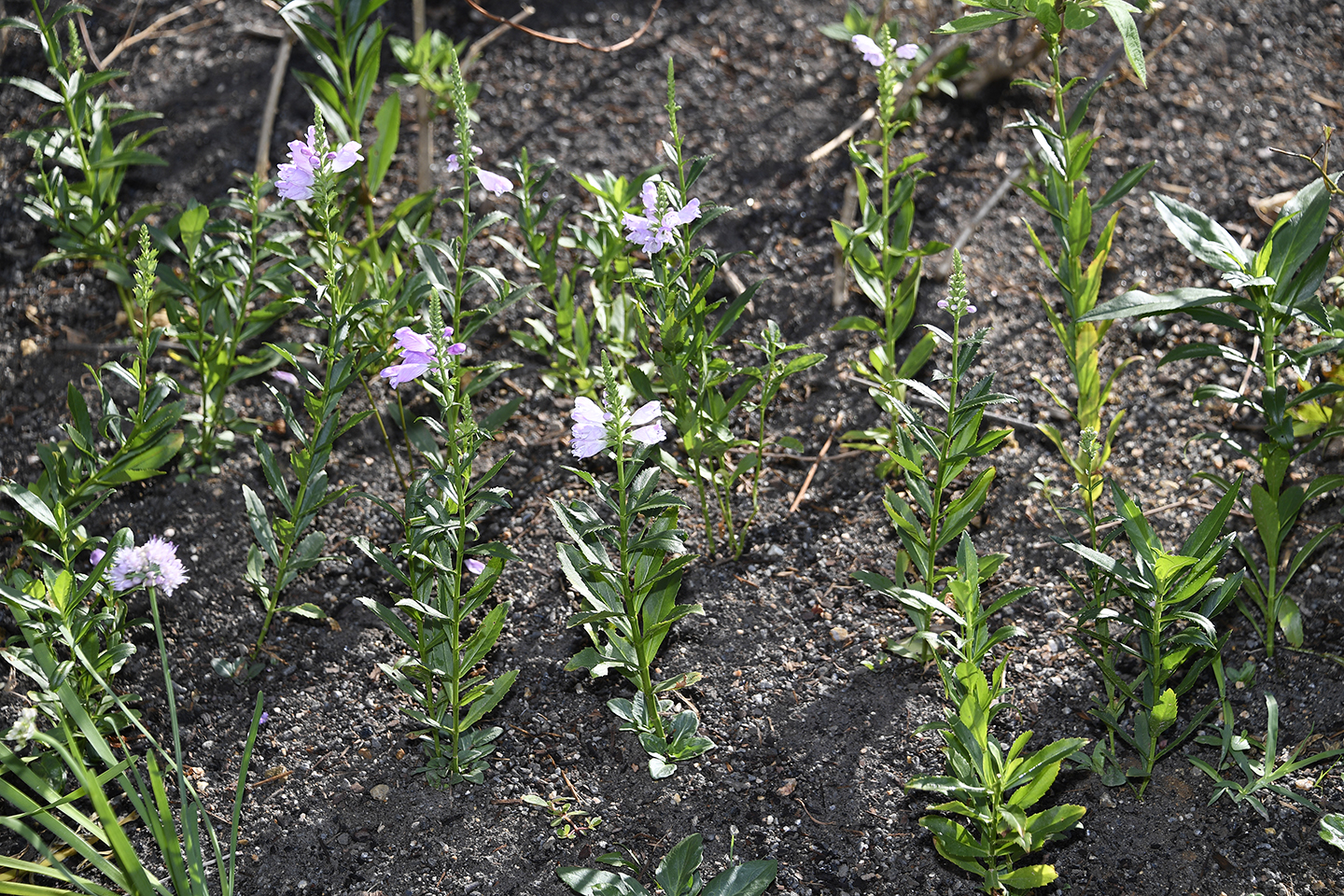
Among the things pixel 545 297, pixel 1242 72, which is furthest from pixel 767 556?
pixel 1242 72

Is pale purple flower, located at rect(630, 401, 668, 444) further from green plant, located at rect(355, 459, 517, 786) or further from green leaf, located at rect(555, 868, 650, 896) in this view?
green leaf, located at rect(555, 868, 650, 896)

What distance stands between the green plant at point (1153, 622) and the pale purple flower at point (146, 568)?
5.70ft

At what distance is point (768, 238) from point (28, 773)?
239 cm

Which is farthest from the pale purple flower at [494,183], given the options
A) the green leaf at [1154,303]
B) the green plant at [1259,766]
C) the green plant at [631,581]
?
the green plant at [1259,766]

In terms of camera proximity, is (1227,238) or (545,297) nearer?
(1227,238)

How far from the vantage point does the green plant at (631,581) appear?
2.04 m

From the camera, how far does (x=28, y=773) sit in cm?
182

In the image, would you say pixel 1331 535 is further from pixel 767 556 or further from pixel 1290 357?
pixel 767 556

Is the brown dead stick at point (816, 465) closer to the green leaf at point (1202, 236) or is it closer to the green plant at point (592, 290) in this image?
the green plant at point (592, 290)

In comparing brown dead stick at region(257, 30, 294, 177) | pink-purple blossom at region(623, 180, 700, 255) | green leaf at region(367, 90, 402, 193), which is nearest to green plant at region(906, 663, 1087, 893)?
pink-purple blossom at region(623, 180, 700, 255)

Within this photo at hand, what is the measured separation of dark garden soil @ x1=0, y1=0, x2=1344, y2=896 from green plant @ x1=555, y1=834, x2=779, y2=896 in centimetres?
9

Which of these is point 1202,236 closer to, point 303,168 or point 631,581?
point 631,581

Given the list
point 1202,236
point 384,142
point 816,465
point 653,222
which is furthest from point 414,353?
point 1202,236

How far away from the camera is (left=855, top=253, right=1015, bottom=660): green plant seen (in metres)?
2.10
